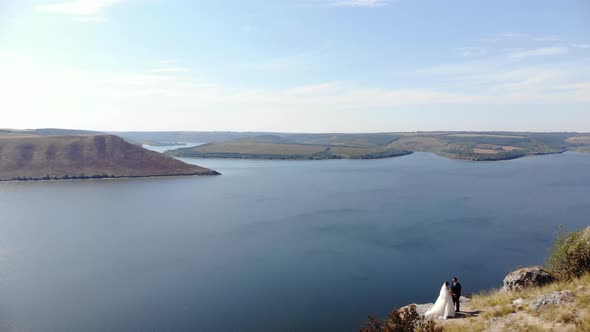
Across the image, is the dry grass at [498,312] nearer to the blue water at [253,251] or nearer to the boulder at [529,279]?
the boulder at [529,279]

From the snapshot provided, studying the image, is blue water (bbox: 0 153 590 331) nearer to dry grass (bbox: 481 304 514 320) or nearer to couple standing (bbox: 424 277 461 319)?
couple standing (bbox: 424 277 461 319)

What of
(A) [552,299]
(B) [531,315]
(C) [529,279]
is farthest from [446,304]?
(C) [529,279]

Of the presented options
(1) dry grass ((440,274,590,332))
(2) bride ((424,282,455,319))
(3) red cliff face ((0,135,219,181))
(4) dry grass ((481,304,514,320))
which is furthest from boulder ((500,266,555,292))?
(3) red cliff face ((0,135,219,181))

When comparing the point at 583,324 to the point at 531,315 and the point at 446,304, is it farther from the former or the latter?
the point at 446,304

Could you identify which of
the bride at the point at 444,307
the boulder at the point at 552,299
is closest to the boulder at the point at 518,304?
the boulder at the point at 552,299

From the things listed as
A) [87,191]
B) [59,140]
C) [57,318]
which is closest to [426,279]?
[57,318]
